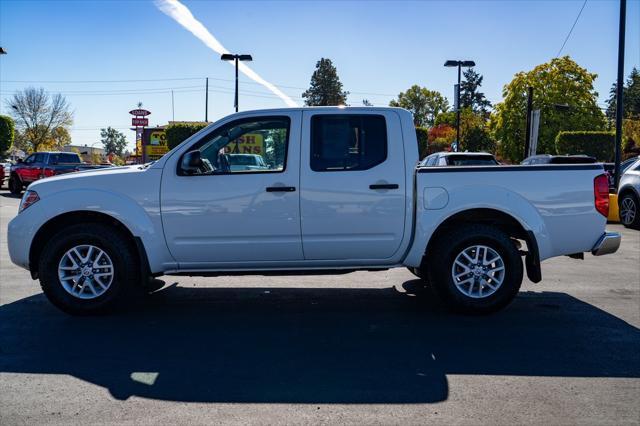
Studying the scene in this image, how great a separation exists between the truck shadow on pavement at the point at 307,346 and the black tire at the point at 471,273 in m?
0.16

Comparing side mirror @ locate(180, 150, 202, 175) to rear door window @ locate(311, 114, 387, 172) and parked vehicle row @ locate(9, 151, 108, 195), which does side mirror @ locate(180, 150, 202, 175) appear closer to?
rear door window @ locate(311, 114, 387, 172)

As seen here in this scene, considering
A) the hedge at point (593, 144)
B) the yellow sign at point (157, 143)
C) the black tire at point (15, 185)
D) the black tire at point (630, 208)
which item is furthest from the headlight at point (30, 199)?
the hedge at point (593, 144)

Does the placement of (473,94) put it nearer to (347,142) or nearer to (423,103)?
(423,103)

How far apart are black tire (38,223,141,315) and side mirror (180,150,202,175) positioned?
95 centimetres

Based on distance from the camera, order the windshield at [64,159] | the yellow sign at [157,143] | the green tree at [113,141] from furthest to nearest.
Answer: the green tree at [113,141] < the yellow sign at [157,143] < the windshield at [64,159]

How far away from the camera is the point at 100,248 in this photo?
5543 mm

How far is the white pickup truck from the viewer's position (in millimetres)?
5480

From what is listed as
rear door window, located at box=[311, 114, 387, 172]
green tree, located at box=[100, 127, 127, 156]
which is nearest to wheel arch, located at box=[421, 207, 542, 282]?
rear door window, located at box=[311, 114, 387, 172]

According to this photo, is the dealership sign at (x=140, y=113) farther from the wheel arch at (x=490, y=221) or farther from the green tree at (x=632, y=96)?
the green tree at (x=632, y=96)

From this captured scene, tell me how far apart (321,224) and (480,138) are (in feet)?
168

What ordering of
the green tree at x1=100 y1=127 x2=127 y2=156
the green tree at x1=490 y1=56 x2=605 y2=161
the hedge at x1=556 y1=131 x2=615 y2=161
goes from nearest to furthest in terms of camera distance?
the hedge at x1=556 y1=131 x2=615 y2=161 → the green tree at x1=490 y1=56 x2=605 y2=161 → the green tree at x1=100 y1=127 x2=127 y2=156

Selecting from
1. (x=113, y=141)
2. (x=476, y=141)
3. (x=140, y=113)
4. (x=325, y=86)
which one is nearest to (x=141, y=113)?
(x=140, y=113)

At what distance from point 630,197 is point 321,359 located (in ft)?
40.4

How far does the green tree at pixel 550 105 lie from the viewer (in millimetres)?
52312
